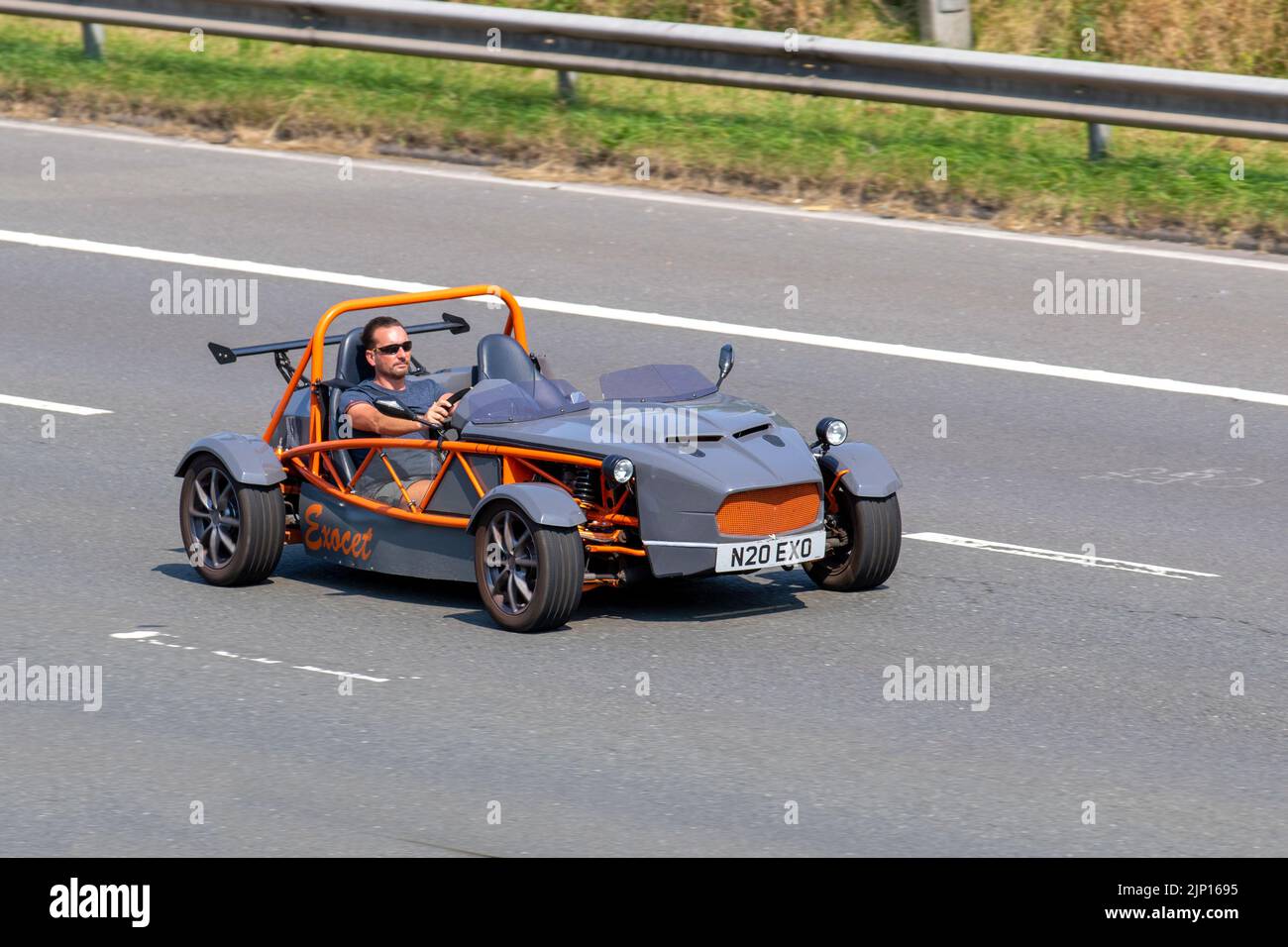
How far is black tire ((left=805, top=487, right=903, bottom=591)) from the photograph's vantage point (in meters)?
9.70

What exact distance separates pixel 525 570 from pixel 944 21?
11.5 meters

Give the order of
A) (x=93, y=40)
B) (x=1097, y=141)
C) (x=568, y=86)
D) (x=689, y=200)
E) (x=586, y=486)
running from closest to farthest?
(x=586, y=486)
(x=1097, y=141)
(x=689, y=200)
(x=568, y=86)
(x=93, y=40)

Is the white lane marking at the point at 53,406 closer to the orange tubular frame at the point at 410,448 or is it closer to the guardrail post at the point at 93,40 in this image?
the orange tubular frame at the point at 410,448

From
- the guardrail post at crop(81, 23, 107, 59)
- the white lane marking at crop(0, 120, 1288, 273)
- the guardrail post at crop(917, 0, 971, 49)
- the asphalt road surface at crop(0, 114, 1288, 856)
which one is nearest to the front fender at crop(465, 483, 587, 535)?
the asphalt road surface at crop(0, 114, 1288, 856)

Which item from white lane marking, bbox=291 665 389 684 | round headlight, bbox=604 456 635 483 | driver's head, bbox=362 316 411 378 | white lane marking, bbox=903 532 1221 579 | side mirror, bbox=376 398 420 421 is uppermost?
driver's head, bbox=362 316 411 378

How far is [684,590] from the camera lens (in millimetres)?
10094

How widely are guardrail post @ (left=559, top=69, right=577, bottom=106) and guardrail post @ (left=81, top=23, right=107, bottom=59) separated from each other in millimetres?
4353

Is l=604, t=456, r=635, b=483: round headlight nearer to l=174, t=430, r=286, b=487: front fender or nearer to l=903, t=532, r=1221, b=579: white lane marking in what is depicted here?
l=174, t=430, r=286, b=487: front fender

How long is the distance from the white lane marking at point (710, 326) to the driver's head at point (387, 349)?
12.9ft

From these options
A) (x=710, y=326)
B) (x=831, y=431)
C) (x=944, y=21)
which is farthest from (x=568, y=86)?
(x=831, y=431)

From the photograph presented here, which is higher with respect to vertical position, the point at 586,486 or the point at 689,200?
the point at 689,200

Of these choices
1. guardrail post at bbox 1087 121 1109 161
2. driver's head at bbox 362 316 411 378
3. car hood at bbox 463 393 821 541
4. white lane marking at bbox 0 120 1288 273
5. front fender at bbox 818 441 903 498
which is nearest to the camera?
car hood at bbox 463 393 821 541

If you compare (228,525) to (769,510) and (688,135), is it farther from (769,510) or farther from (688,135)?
(688,135)

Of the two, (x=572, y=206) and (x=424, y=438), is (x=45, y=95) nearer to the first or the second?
(x=572, y=206)
